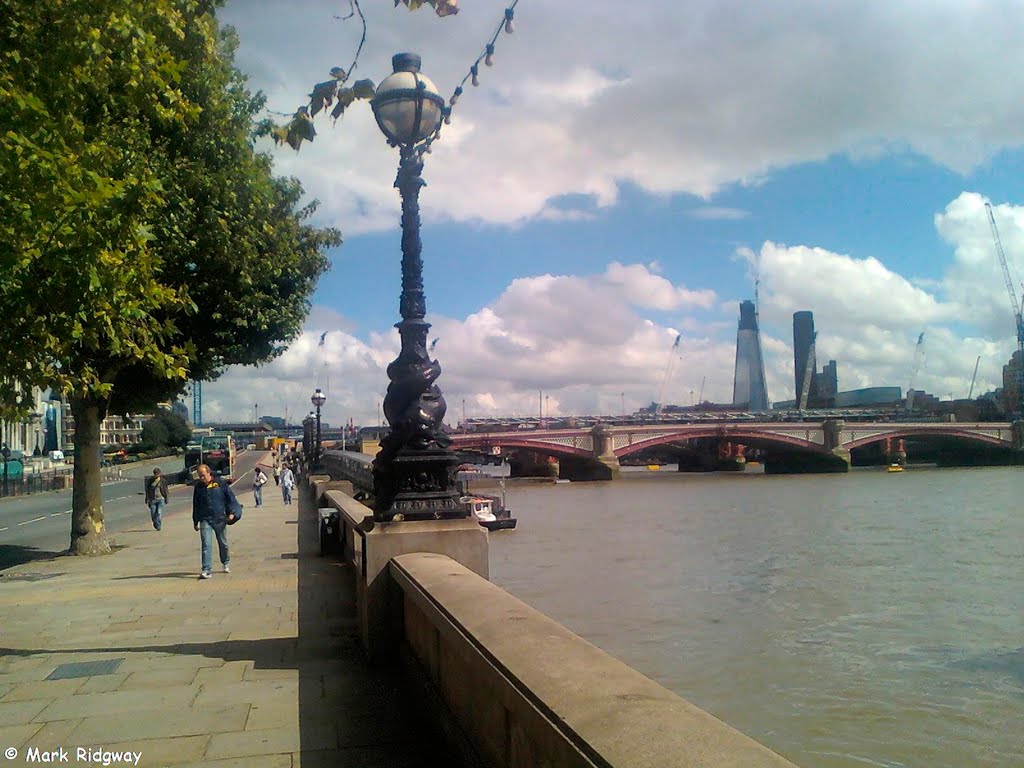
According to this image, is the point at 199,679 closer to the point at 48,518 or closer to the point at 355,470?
the point at 355,470

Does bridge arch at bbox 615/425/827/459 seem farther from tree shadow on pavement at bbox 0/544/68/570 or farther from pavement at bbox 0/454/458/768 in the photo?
pavement at bbox 0/454/458/768

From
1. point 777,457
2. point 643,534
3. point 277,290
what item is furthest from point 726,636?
point 777,457

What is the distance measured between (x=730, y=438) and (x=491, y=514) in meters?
45.3

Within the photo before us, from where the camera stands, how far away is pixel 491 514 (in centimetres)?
4194

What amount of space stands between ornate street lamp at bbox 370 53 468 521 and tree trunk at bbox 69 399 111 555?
1043 centimetres

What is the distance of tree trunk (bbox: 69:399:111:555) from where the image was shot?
15348mm

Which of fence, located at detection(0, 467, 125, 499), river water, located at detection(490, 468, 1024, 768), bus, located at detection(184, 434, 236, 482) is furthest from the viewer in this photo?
bus, located at detection(184, 434, 236, 482)

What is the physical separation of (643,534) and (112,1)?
32378 mm

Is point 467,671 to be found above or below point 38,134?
below

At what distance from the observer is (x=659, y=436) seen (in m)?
81.2

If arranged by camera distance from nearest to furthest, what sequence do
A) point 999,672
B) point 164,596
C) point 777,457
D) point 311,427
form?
1. point 164,596
2. point 999,672
3. point 311,427
4. point 777,457

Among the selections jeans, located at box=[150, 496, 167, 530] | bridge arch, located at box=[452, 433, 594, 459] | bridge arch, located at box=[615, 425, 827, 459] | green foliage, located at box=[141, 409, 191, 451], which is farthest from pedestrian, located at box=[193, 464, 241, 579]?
green foliage, located at box=[141, 409, 191, 451]

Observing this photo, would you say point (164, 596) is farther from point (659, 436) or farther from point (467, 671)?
point (659, 436)

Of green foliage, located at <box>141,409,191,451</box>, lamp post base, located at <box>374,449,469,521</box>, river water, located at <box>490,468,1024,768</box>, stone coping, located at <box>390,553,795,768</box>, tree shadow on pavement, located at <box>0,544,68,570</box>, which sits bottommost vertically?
river water, located at <box>490,468,1024,768</box>
